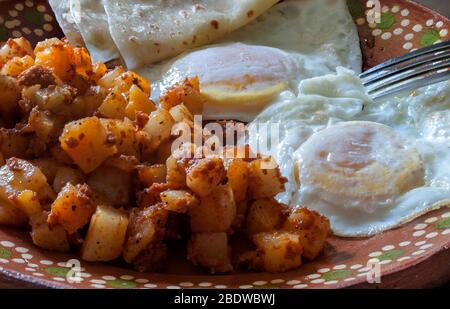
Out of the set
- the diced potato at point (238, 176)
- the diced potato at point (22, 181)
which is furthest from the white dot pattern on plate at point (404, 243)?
the diced potato at point (22, 181)

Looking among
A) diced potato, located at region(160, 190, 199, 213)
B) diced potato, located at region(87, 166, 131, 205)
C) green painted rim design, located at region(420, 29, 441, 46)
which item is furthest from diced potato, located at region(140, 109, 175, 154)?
green painted rim design, located at region(420, 29, 441, 46)

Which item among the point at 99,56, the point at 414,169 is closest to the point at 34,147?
the point at 99,56

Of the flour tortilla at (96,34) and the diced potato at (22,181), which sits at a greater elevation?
the flour tortilla at (96,34)

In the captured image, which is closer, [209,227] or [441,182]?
[209,227]

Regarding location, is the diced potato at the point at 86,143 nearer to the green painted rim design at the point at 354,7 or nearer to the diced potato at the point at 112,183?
the diced potato at the point at 112,183

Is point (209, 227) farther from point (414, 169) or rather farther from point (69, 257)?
point (414, 169)

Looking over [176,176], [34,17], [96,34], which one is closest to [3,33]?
[34,17]
